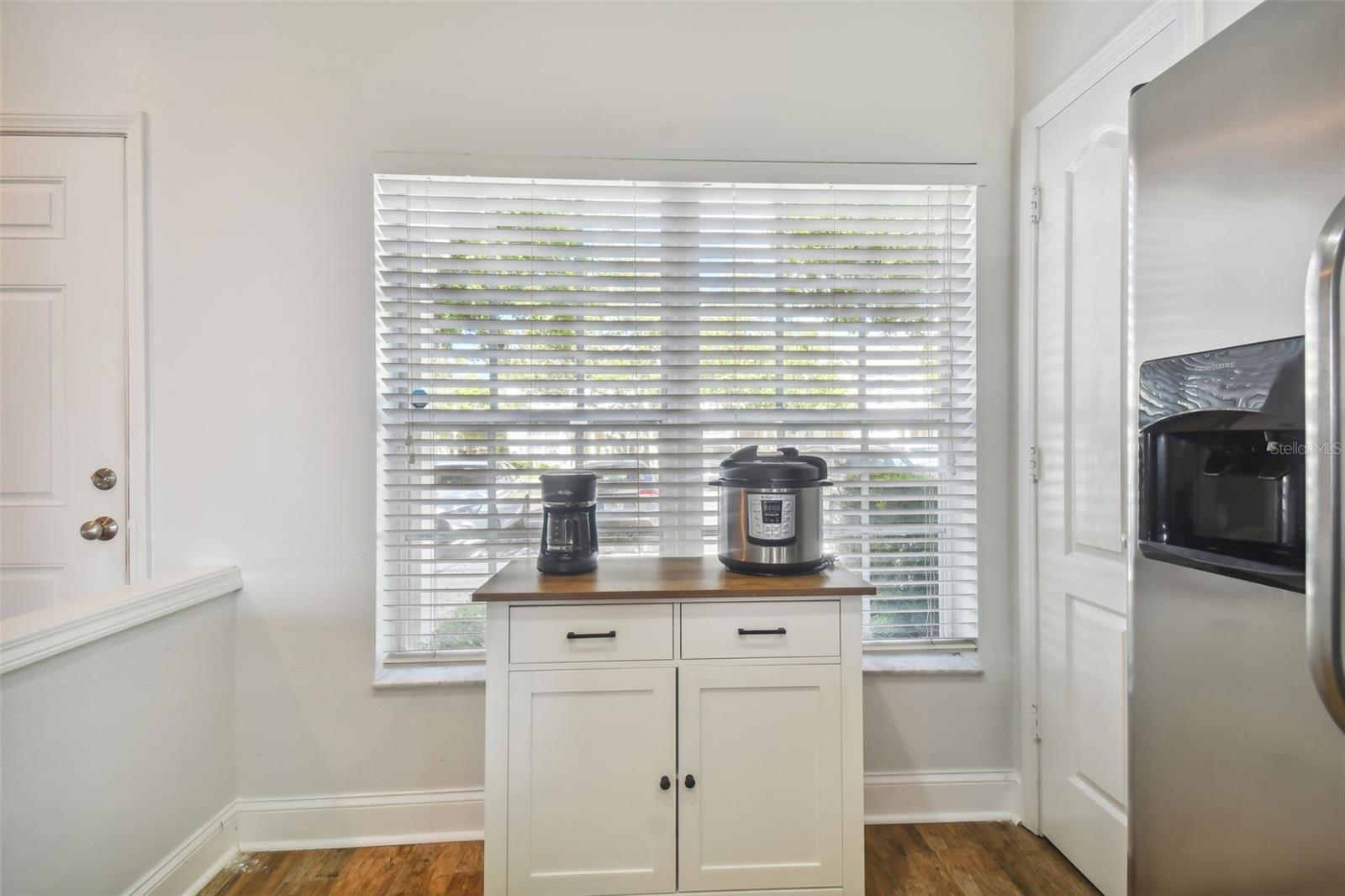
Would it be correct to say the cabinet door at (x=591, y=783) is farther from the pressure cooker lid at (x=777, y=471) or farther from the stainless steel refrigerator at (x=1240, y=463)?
the stainless steel refrigerator at (x=1240, y=463)

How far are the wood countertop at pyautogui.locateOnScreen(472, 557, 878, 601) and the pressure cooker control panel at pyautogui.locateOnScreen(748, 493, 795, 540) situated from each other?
113 millimetres

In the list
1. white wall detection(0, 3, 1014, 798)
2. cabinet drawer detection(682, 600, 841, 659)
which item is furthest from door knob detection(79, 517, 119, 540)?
cabinet drawer detection(682, 600, 841, 659)

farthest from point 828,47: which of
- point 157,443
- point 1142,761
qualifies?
point 157,443

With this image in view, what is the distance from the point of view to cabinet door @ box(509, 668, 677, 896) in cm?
151

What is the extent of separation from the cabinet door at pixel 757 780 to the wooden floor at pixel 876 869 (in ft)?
1.07

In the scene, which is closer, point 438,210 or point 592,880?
point 592,880

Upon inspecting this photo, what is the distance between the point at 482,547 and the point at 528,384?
0.54 metres

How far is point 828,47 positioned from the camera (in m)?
1.99

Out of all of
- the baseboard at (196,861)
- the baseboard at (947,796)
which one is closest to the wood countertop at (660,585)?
the baseboard at (947,796)

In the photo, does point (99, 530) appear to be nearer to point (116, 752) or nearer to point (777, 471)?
point (116, 752)

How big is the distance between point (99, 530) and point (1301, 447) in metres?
2.69

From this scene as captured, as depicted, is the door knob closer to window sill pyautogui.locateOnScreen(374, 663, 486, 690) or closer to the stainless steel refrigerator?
window sill pyautogui.locateOnScreen(374, 663, 486, 690)

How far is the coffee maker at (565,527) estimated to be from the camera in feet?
5.59

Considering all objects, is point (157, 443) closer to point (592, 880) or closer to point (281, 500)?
point (281, 500)
